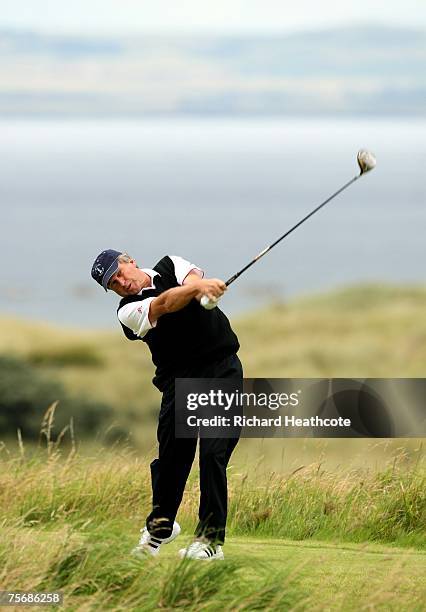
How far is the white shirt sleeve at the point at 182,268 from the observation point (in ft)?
20.8

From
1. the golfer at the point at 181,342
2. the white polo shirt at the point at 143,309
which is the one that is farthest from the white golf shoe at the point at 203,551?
the white polo shirt at the point at 143,309

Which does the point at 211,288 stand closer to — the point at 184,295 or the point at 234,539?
the point at 184,295

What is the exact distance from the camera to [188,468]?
663 cm

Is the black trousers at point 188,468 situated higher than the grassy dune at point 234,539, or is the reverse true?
the black trousers at point 188,468

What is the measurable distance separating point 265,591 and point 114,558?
0.68 metres

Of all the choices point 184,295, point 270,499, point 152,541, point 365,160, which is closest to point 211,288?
point 184,295

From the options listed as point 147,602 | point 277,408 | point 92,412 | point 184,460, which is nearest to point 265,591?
point 147,602

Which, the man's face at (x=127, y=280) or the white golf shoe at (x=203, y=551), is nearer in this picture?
the white golf shoe at (x=203, y=551)

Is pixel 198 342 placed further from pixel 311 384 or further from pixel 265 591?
pixel 311 384

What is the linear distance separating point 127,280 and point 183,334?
0.36 metres

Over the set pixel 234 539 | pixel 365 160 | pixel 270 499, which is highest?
pixel 365 160

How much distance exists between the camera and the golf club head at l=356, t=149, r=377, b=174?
6.72 meters

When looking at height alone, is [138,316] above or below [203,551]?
above

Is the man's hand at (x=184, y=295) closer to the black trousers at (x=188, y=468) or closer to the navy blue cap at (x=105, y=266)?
the navy blue cap at (x=105, y=266)
